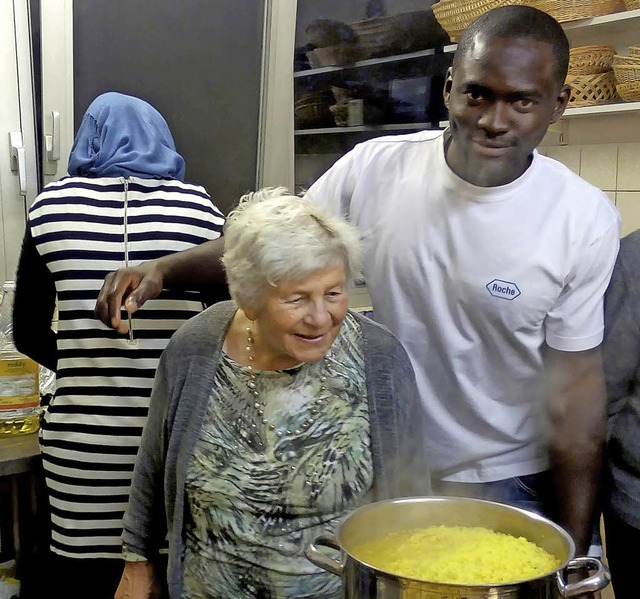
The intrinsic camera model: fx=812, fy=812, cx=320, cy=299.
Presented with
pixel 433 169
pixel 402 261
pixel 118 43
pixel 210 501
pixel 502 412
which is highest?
pixel 118 43

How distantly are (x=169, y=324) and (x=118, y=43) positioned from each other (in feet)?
4.39

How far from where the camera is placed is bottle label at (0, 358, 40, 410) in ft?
6.03

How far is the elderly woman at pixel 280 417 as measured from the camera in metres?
1.26

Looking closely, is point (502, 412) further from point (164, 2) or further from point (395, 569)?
point (164, 2)

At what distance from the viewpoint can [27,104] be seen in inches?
98.0

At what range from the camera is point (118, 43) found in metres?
2.63

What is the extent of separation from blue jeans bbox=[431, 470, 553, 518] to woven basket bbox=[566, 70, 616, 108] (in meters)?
1.30

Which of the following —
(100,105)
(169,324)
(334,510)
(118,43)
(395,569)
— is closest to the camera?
(395,569)

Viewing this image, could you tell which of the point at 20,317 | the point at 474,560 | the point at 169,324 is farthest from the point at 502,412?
the point at 20,317

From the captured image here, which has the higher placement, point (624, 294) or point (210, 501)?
point (624, 294)

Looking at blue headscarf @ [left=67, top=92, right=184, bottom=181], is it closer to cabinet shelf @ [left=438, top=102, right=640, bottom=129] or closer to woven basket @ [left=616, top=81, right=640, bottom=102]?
cabinet shelf @ [left=438, top=102, right=640, bottom=129]

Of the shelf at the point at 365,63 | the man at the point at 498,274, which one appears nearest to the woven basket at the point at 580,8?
the shelf at the point at 365,63

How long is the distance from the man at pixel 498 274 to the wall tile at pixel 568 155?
4.25 feet


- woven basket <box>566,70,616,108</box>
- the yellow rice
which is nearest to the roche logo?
the yellow rice
